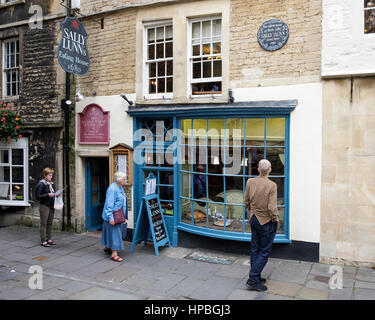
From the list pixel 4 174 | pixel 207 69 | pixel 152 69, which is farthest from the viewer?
pixel 4 174

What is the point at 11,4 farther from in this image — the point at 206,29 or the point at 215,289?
the point at 215,289

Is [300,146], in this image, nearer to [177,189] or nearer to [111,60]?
[177,189]

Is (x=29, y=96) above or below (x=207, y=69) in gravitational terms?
below

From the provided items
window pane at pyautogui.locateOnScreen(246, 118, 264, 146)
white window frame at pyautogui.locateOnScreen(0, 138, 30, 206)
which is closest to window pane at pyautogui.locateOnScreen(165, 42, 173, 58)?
window pane at pyautogui.locateOnScreen(246, 118, 264, 146)

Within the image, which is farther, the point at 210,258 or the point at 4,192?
the point at 4,192

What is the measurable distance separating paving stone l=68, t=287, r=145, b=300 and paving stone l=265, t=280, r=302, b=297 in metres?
2.03

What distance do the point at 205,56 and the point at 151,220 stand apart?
3754 mm

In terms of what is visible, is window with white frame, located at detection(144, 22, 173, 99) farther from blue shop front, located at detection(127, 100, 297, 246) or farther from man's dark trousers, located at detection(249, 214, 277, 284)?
man's dark trousers, located at detection(249, 214, 277, 284)

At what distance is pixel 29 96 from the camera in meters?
9.93

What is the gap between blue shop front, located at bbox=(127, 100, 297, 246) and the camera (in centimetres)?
707

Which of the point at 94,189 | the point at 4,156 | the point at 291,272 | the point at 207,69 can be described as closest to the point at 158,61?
the point at 207,69

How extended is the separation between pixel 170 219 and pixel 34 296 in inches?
139

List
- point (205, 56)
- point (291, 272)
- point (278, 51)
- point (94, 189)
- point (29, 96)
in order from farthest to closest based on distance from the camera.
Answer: point (29, 96), point (94, 189), point (205, 56), point (278, 51), point (291, 272)

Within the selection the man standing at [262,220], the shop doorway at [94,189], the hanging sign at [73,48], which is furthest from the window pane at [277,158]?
the shop doorway at [94,189]
